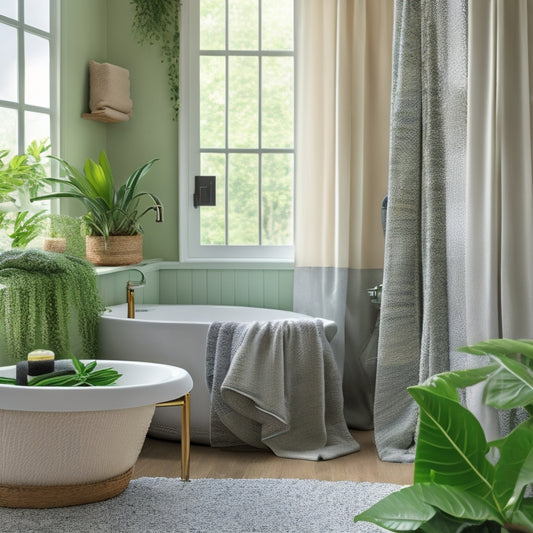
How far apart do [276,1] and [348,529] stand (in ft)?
10.6

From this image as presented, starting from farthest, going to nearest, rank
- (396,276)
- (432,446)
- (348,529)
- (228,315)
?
(228,315) → (396,276) → (348,529) → (432,446)

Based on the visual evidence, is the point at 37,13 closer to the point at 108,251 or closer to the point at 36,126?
the point at 36,126

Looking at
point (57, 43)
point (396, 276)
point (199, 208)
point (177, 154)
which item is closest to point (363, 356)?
point (396, 276)

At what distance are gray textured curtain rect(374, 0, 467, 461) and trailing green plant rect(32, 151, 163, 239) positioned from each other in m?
1.36

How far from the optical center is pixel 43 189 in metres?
4.06

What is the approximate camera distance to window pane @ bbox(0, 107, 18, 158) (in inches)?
149

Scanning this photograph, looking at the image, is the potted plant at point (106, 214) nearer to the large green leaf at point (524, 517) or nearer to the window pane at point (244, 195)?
the window pane at point (244, 195)

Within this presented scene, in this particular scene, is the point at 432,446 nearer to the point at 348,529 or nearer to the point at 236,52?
the point at 348,529

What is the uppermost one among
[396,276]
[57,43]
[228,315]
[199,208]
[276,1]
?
[276,1]

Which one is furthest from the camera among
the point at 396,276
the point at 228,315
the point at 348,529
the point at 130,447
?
A: the point at 228,315

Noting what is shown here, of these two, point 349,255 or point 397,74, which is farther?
point 349,255

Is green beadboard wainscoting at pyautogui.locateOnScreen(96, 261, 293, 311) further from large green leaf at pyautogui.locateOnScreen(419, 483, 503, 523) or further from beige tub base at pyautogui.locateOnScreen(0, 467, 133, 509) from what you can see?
large green leaf at pyautogui.locateOnScreen(419, 483, 503, 523)

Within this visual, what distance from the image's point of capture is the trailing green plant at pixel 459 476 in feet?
3.49

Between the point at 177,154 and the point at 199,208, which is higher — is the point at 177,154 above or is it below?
above
